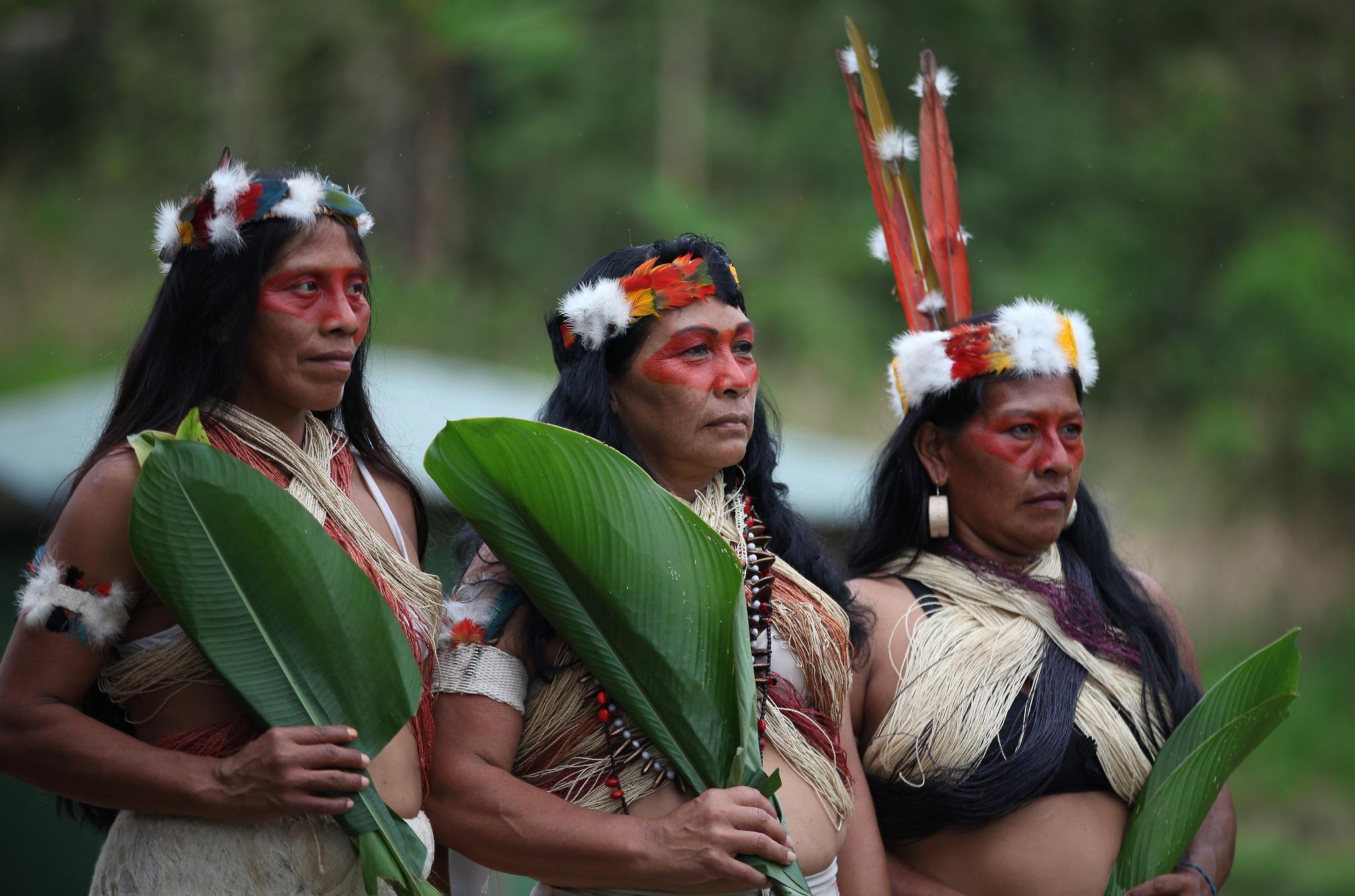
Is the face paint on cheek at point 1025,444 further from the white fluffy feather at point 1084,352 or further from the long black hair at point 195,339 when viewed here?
the long black hair at point 195,339

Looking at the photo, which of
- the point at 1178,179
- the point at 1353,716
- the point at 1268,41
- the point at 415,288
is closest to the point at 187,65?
the point at 415,288

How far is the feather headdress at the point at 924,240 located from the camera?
2893mm

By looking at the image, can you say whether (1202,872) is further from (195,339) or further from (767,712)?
(195,339)

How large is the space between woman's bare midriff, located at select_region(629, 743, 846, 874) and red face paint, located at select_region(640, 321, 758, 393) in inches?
23.7

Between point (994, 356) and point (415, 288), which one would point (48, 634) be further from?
point (415, 288)

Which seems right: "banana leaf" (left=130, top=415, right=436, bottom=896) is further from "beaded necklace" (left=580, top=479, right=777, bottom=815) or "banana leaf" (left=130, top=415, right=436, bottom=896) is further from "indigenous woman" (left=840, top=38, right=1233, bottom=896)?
"indigenous woman" (left=840, top=38, right=1233, bottom=896)

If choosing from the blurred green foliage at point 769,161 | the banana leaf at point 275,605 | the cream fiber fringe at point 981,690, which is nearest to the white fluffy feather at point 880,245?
the cream fiber fringe at point 981,690

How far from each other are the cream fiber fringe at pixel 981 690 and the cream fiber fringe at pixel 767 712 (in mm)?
215

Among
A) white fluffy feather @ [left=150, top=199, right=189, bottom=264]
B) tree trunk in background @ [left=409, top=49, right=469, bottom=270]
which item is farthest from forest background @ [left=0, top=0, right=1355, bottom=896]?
white fluffy feather @ [left=150, top=199, right=189, bottom=264]

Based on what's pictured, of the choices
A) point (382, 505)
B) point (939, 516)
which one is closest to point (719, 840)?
point (382, 505)

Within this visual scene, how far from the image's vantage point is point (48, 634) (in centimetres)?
194

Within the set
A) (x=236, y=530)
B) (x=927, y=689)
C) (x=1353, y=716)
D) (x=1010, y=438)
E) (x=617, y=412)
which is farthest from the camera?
(x=1353, y=716)

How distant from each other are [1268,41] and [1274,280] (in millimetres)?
2474

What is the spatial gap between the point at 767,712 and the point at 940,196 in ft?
4.56
